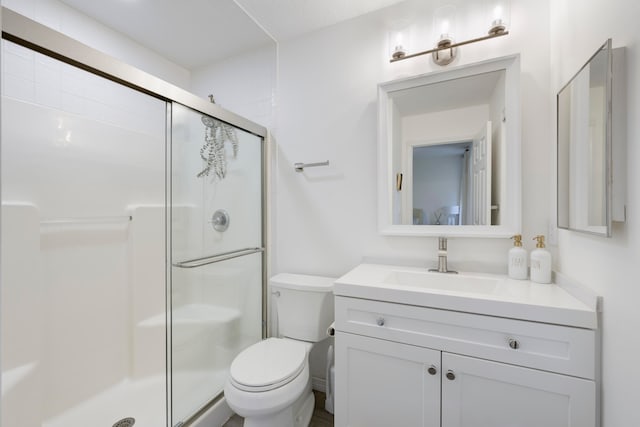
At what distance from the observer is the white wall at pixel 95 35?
4.30ft

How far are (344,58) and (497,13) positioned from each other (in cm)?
81

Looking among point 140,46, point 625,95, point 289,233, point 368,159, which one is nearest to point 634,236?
point 625,95

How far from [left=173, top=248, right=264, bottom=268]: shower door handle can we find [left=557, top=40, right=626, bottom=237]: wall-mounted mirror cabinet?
1.66m

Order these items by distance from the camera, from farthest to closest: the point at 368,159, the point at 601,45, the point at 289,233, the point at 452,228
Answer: the point at 289,233 < the point at 368,159 < the point at 452,228 < the point at 601,45

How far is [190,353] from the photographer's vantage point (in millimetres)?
1514

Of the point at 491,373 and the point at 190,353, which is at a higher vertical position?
the point at 491,373

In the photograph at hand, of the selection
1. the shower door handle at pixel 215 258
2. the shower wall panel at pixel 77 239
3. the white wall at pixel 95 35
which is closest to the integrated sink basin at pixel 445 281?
the shower door handle at pixel 215 258

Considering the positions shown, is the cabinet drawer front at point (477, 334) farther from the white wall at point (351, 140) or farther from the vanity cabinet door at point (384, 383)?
the white wall at point (351, 140)

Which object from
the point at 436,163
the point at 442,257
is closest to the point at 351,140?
the point at 436,163

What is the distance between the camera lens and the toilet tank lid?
163 cm

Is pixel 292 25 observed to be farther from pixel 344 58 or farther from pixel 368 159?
pixel 368 159

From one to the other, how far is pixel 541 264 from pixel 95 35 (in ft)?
8.18

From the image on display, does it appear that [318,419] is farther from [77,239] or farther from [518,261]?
[77,239]

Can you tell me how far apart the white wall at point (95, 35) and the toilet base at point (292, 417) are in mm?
2041
